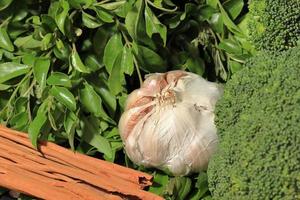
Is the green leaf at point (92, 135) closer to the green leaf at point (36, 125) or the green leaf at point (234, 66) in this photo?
the green leaf at point (36, 125)

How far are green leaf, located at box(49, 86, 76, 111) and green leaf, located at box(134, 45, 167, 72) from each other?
6.4 inches

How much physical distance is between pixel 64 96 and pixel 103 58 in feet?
0.40

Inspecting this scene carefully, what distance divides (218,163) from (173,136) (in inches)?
4.4

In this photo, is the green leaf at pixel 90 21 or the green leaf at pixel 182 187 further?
the green leaf at pixel 90 21

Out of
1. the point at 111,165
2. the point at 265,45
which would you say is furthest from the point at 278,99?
the point at 111,165

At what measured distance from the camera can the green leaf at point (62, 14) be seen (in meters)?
1.48

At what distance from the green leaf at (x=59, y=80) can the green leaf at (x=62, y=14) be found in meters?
0.09

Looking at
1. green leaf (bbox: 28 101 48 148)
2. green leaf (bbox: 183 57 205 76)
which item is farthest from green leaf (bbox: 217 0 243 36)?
green leaf (bbox: 28 101 48 148)

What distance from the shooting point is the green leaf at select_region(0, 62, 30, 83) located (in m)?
1.56

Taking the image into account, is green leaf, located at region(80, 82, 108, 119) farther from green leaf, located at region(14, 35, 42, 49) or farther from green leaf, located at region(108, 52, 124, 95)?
green leaf, located at region(14, 35, 42, 49)

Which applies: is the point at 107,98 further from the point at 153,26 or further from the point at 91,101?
the point at 153,26

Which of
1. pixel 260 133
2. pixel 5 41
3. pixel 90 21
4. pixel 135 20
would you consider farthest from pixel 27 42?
pixel 260 133

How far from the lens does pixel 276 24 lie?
4.34 ft

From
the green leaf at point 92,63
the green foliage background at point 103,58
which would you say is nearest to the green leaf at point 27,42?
the green foliage background at point 103,58
